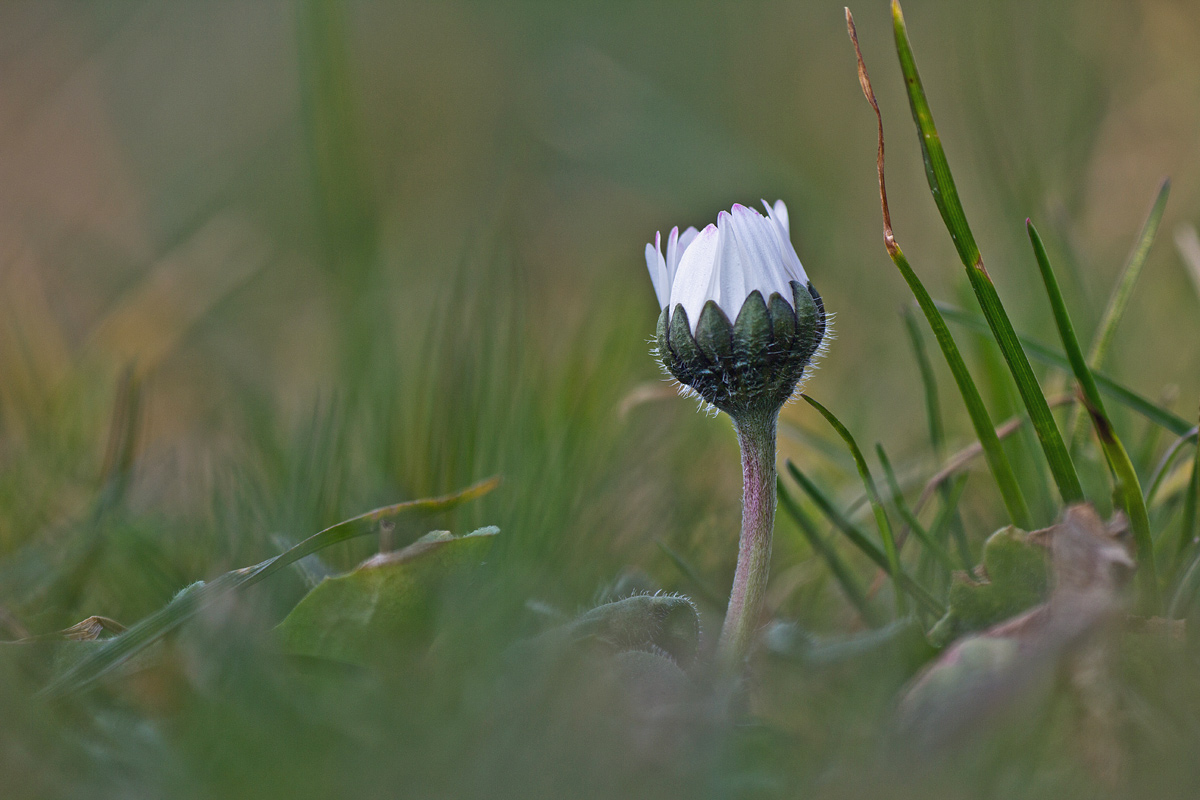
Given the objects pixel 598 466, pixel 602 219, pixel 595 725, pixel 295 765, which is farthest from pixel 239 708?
pixel 602 219

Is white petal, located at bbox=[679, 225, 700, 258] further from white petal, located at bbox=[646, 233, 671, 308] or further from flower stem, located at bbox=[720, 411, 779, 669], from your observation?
flower stem, located at bbox=[720, 411, 779, 669]

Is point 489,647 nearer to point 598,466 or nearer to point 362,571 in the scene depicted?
point 362,571

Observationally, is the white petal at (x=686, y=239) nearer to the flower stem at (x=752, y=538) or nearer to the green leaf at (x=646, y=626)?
the flower stem at (x=752, y=538)

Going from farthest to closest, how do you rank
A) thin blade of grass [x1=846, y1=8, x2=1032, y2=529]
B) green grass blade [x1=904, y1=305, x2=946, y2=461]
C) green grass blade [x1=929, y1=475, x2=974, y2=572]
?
green grass blade [x1=904, y1=305, x2=946, y2=461]
green grass blade [x1=929, y1=475, x2=974, y2=572]
thin blade of grass [x1=846, y1=8, x2=1032, y2=529]

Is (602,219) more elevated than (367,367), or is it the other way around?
(602,219)

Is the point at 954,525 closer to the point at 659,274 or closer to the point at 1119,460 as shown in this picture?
the point at 1119,460

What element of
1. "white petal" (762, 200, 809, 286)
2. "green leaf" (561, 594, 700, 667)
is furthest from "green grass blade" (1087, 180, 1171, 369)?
"green leaf" (561, 594, 700, 667)

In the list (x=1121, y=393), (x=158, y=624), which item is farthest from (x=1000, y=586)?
(x=158, y=624)
